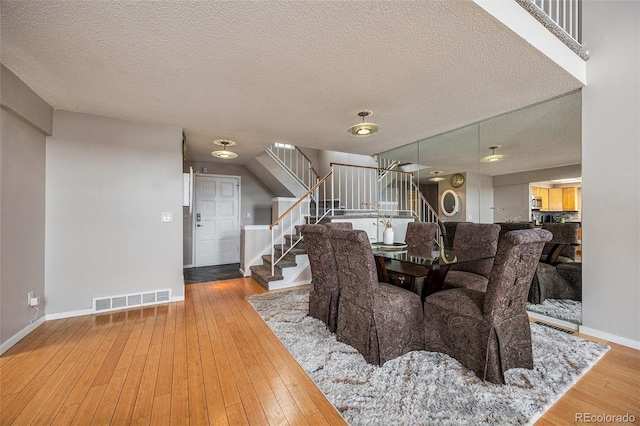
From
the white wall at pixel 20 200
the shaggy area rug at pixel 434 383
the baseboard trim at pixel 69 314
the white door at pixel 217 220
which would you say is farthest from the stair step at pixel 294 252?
the white wall at pixel 20 200

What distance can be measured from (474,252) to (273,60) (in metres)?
2.74

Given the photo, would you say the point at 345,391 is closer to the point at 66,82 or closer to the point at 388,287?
the point at 388,287

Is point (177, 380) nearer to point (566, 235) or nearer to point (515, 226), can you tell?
point (515, 226)

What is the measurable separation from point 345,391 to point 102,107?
12.0 feet

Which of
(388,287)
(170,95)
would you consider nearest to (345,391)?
(388,287)

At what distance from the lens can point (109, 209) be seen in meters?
3.11

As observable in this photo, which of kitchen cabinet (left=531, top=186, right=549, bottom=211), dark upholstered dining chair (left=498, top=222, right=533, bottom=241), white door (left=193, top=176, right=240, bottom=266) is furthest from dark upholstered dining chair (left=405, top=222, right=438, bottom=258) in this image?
white door (left=193, top=176, right=240, bottom=266)

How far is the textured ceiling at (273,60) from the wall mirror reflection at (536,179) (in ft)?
1.04

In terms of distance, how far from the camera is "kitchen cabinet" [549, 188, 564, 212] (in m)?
2.97

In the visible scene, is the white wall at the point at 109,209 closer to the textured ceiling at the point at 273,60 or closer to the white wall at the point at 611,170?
the textured ceiling at the point at 273,60

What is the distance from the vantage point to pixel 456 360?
6.42ft

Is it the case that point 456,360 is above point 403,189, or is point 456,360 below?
below

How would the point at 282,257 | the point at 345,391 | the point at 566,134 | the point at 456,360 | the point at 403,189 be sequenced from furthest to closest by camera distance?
the point at 403,189 → the point at 282,257 → the point at 566,134 → the point at 456,360 → the point at 345,391

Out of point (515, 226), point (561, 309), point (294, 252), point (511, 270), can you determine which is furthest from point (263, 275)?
point (561, 309)
